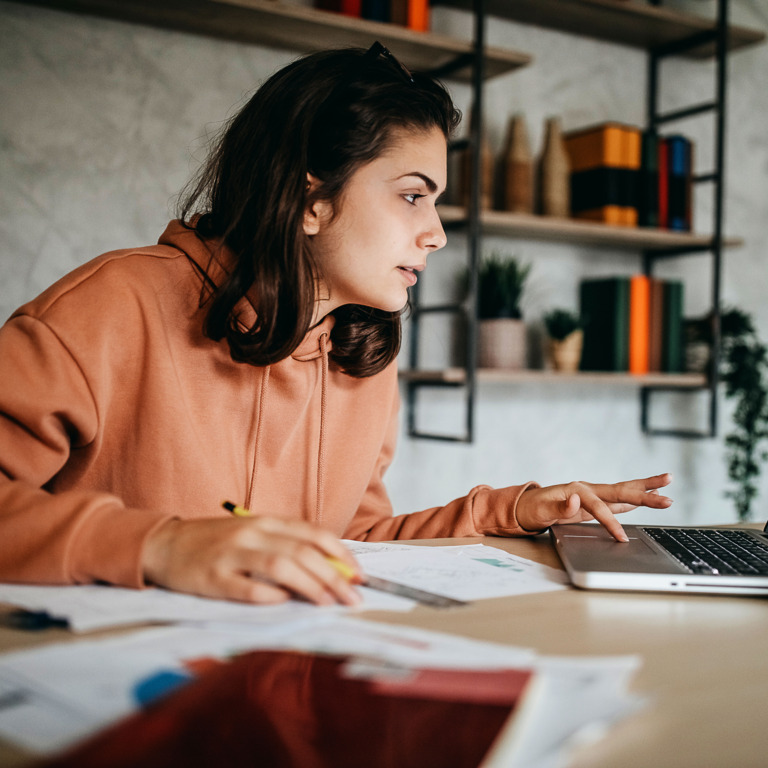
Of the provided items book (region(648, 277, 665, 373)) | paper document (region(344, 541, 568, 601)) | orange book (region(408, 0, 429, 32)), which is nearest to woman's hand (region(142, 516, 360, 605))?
paper document (region(344, 541, 568, 601))

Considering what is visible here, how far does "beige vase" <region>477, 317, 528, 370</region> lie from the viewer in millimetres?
2303

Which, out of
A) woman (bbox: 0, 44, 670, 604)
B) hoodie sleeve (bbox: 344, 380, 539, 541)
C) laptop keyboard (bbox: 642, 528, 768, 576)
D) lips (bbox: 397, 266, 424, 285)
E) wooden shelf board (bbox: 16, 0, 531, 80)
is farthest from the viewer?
wooden shelf board (bbox: 16, 0, 531, 80)

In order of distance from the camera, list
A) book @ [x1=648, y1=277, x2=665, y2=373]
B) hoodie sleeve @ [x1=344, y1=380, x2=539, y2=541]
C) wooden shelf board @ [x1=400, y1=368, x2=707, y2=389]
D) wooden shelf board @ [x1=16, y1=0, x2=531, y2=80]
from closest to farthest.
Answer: hoodie sleeve @ [x1=344, y1=380, x2=539, y2=541] < wooden shelf board @ [x1=16, y1=0, x2=531, y2=80] < wooden shelf board @ [x1=400, y1=368, x2=707, y2=389] < book @ [x1=648, y1=277, x2=665, y2=373]

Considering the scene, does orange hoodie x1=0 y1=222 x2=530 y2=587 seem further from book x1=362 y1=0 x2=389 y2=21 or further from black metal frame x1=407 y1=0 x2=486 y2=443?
book x1=362 y1=0 x2=389 y2=21

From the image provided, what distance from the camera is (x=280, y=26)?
6.74 ft

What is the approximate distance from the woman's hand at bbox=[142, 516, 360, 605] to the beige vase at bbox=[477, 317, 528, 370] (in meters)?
1.69

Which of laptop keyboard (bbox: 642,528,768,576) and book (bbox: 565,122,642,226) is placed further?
book (bbox: 565,122,642,226)

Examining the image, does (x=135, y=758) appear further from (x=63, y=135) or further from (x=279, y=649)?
(x=63, y=135)

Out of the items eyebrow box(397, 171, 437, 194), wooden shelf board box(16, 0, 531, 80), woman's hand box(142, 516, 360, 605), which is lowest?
woman's hand box(142, 516, 360, 605)

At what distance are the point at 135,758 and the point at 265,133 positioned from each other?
0.93 metres

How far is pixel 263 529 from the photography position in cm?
65

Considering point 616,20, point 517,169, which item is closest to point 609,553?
point 517,169

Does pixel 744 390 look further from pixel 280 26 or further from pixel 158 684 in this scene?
pixel 158 684

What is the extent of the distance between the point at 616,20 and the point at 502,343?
1.13 m
